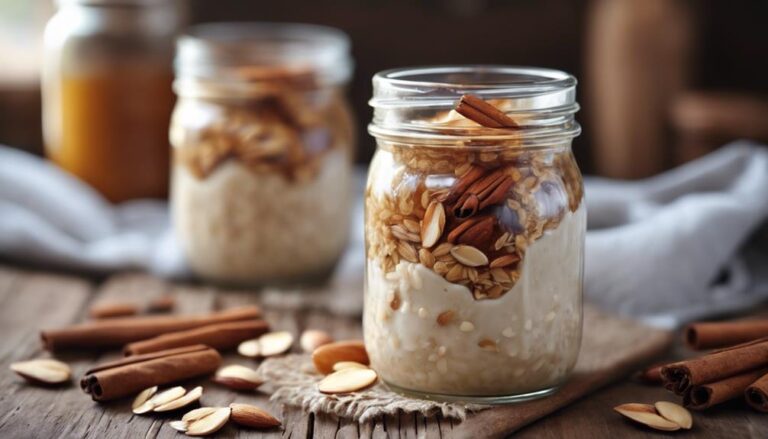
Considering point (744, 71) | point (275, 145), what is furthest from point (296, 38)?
point (744, 71)

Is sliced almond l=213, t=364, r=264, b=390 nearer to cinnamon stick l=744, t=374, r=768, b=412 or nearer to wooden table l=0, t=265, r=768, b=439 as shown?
wooden table l=0, t=265, r=768, b=439

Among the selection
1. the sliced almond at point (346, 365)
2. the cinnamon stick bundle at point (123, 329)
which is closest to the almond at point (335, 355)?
the sliced almond at point (346, 365)

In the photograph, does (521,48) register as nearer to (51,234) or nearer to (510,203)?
(51,234)

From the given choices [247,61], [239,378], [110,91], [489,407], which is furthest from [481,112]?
[110,91]

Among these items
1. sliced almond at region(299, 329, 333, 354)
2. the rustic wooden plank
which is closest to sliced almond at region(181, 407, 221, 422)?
the rustic wooden plank

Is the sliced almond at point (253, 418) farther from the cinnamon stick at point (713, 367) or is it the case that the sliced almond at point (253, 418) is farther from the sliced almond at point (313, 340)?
the cinnamon stick at point (713, 367)
